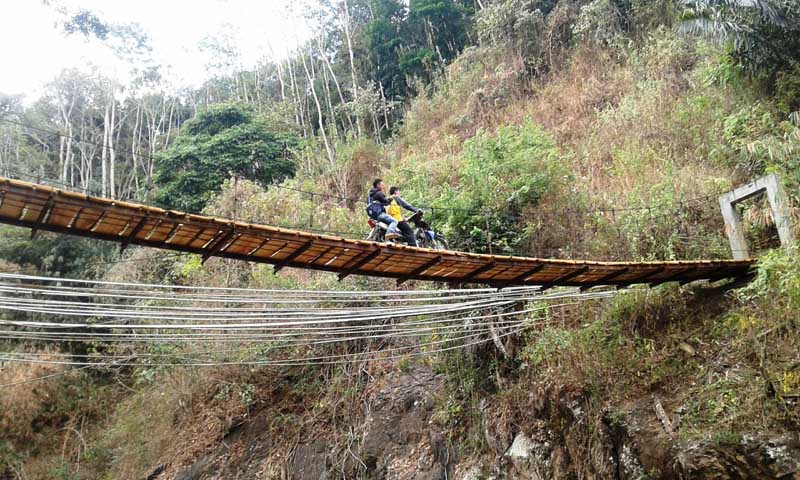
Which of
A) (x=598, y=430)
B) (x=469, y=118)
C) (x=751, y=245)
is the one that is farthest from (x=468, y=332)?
(x=469, y=118)

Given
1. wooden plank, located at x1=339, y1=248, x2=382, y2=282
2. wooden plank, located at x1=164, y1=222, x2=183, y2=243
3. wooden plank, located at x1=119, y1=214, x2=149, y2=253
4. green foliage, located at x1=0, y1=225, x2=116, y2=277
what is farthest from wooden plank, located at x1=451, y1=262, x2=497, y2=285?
green foliage, located at x1=0, y1=225, x2=116, y2=277

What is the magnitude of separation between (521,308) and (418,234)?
1280 mm

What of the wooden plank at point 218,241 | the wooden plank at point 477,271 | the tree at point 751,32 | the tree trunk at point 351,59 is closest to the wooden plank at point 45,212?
the wooden plank at point 218,241

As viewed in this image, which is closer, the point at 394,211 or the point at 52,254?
the point at 394,211

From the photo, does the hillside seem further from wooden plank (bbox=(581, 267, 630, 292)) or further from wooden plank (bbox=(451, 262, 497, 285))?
wooden plank (bbox=(451, 262, 497, 285))

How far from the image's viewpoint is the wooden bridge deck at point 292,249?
8.86 ft

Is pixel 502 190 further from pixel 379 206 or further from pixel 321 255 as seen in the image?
pixel 321 255

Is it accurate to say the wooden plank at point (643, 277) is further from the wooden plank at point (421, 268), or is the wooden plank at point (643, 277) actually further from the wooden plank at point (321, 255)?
the wooden plank at point (321, 255)

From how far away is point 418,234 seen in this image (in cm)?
552

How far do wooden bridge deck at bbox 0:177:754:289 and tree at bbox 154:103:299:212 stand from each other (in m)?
8.92

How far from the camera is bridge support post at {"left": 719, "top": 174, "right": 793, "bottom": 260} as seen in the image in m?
4.43

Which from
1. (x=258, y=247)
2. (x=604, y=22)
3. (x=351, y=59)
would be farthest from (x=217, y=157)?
(x=258, y=247)

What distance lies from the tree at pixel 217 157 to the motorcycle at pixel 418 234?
7.39 meters

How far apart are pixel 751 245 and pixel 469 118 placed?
7.51 metres
